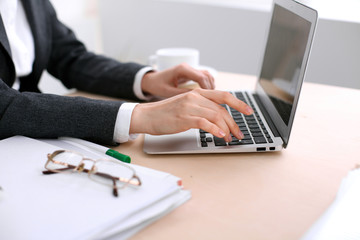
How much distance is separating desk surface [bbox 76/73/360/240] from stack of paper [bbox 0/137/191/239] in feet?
0.10

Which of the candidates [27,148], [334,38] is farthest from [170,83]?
[334,38]

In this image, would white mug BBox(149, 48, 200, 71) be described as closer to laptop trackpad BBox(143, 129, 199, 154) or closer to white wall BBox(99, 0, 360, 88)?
laptop trackpad BBox(143, 129, 199, 154)

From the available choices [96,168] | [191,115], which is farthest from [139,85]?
[96,168]

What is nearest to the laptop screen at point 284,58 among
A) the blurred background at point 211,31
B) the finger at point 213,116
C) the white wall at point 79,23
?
the finger at point 213,116

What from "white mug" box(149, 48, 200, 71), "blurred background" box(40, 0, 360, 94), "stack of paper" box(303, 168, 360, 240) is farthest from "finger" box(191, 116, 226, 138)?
"blurred background" box(40, 0, 360, 94)

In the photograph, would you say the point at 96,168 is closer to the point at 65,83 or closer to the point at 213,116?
the point at 213,116

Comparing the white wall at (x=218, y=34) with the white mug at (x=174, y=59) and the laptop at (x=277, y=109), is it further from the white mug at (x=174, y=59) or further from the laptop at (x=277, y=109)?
the laptop at (x=277, y=109)

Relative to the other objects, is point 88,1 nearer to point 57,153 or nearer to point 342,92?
point 342,92

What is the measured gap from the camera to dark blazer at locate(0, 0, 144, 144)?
68 cm

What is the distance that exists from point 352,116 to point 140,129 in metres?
0.53

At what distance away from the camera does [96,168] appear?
21.3 inches

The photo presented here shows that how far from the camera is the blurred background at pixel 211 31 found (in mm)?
1494

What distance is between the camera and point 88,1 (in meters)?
2.21

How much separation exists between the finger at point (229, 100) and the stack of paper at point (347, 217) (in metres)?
0.21
